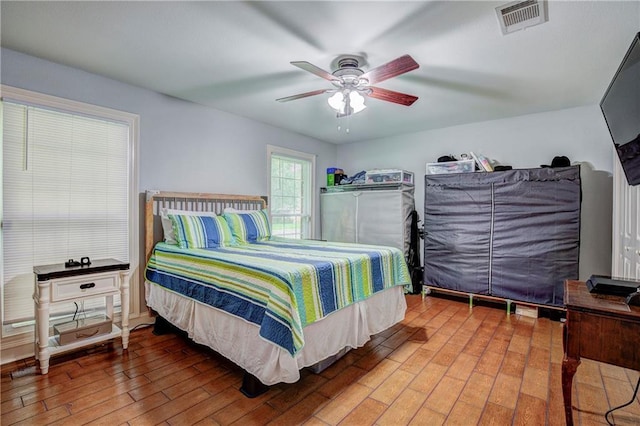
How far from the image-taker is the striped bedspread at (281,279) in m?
1.80

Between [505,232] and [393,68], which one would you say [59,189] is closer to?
[393,68]

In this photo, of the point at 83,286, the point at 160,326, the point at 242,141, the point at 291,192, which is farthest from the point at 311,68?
the point at 291,192

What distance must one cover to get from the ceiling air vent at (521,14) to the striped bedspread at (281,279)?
185cm

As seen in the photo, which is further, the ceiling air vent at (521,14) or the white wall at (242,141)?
the white wall at (242,141)

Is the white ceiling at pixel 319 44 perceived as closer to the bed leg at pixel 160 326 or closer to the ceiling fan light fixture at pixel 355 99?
the ceiling fan light fixture at pixel 355 99

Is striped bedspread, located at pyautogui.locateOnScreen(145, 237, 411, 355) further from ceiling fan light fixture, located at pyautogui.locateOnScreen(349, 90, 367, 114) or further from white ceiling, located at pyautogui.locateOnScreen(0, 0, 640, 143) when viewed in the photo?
white ceiling, located at pyautogui.locateOnScreen(0, 0, 640, 143)

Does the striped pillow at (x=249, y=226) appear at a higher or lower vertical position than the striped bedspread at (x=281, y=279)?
higher

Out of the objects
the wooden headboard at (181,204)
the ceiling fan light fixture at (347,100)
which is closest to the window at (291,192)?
the wooden headboard at (181,204)

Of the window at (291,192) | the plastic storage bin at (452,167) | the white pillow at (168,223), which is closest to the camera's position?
the white pillow at (168,223)

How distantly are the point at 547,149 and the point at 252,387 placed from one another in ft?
13.7

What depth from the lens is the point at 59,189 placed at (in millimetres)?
2619

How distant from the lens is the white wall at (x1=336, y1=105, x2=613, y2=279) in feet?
10.9

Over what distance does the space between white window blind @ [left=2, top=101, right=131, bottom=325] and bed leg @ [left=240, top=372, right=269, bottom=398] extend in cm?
188

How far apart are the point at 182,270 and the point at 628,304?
2848 millimetres
